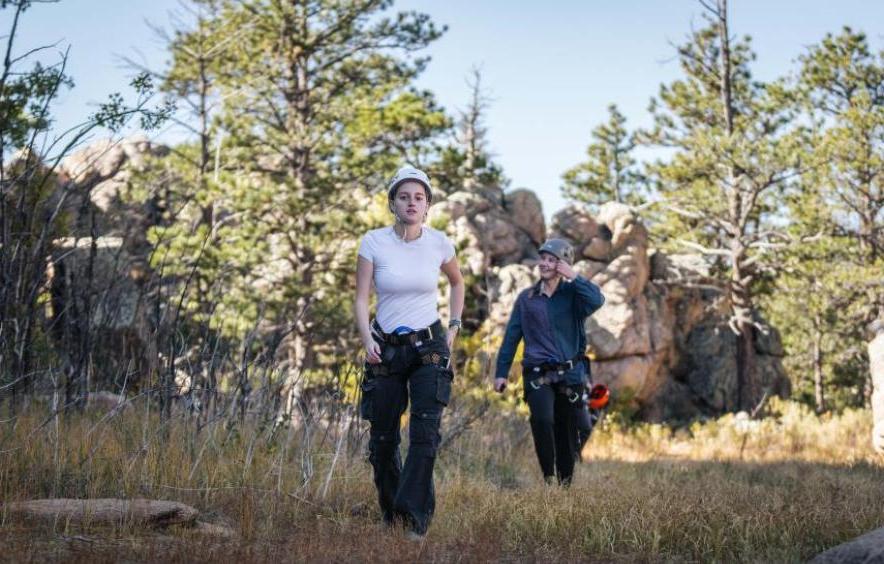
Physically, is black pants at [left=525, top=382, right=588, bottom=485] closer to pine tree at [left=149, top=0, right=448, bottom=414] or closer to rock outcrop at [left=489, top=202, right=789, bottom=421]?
pine tree at [left=149, top=0, right=448, bottom=414]

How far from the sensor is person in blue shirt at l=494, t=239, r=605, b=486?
7.37 m

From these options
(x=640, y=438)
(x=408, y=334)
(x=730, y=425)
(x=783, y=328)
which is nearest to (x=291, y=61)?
(x=640, y=438)

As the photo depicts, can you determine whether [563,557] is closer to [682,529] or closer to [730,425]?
[682,529]

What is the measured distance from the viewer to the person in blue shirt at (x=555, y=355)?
737 cm

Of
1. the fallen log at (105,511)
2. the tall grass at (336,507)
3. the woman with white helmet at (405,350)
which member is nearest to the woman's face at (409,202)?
the woman with white helmet at (405,350)

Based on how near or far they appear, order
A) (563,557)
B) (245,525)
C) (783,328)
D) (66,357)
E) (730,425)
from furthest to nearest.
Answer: (783,328) < (730,425) < (66,357) < (245,525) < (563,557)

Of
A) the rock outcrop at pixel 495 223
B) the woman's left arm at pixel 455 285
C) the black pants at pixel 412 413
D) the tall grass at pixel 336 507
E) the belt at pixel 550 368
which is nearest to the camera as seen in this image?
the tall grass at pixel 336 507

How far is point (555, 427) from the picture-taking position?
7613 mm

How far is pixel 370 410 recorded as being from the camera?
5391 mm

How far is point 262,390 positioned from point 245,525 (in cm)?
208

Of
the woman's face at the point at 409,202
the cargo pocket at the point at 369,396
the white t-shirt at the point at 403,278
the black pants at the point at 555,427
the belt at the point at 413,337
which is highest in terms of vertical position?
the woman's face at the point at 409,202

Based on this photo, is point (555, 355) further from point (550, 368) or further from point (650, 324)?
point (650, 324)

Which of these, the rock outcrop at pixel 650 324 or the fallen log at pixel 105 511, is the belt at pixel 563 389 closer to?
the fallen log at pixel 105 511

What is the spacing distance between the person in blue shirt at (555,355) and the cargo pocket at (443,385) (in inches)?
78.0
